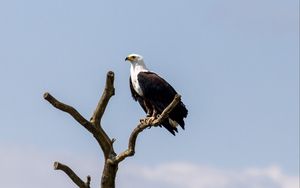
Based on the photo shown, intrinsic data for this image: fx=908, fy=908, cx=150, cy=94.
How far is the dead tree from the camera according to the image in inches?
474

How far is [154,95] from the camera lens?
16.5 meters

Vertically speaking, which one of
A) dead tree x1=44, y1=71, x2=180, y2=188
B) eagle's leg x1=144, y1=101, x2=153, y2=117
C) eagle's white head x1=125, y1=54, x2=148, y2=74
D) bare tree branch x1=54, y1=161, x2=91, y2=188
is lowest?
bare tree branch x1=54, y1=161, x2=91, y2=188

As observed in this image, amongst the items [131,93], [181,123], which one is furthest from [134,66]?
[181,123]

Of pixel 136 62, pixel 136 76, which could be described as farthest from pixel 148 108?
pixel 136 62

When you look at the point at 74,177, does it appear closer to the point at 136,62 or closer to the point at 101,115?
the point at 101,115

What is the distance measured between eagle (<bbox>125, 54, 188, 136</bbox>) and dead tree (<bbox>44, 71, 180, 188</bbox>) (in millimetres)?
3468

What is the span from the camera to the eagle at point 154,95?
16.1 m

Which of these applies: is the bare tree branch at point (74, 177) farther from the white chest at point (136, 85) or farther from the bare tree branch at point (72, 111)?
the white chest at point (136, 85)

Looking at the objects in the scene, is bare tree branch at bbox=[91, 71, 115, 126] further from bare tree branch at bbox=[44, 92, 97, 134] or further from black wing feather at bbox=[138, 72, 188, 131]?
black wing feather at bbox=[138, 72, 188, 131]

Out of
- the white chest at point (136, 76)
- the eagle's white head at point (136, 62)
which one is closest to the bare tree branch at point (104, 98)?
the white chest at point (136, 76)

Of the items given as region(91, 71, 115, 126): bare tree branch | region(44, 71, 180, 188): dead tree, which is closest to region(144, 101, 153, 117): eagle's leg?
region(44, 71, 180, 188): dead tree

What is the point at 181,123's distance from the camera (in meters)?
16.2

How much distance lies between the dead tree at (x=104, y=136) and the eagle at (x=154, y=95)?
347 centimetres

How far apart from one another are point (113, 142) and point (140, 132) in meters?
0.44
